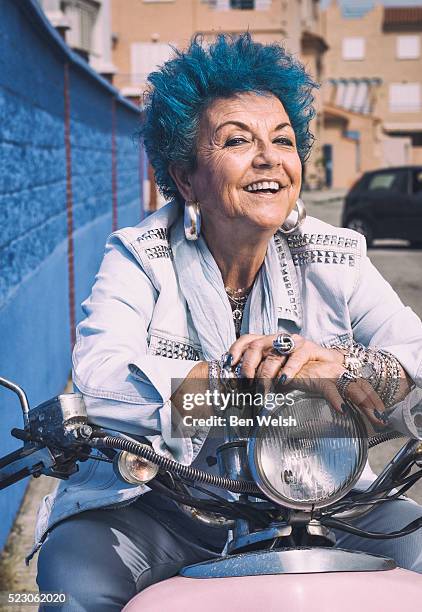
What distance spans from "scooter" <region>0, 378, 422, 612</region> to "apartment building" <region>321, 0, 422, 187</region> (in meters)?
58.7

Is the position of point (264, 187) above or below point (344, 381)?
above

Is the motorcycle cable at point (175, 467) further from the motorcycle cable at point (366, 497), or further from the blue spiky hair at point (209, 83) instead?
the blue spiky hair at point (209, 83)

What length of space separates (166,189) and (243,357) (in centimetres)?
90

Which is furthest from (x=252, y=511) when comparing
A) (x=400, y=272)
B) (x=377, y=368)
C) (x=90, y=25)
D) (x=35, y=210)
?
(x=90, y=25)

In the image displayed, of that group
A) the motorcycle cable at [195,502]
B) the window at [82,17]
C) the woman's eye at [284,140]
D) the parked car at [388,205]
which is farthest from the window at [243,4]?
the motorcycle cable at [195,502]

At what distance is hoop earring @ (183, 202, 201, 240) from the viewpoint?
227 centimetres

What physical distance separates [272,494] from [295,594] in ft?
0.48

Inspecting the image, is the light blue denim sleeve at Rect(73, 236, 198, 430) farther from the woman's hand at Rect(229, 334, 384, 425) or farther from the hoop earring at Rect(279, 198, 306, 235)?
the hoop earring at Rect(279, 198, 306, 235)

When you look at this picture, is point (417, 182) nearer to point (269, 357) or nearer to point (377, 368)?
point (377, 368)

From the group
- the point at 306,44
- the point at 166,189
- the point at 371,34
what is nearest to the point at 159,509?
the point at 166,189

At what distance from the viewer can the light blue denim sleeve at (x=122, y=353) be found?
1764mm

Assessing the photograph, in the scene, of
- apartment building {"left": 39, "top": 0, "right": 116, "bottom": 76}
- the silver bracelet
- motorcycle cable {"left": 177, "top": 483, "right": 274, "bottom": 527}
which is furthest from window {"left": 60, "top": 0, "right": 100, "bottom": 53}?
motorcycle cable {"left": 177, "top": 483, "right": 274, "bottom": 527}

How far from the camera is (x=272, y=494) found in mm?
1565

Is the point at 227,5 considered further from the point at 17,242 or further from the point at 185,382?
the point at 185,382
